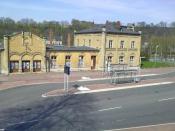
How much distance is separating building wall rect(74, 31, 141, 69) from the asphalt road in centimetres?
1961

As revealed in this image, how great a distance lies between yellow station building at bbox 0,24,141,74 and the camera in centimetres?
4263

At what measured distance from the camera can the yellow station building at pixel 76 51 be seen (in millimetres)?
42634

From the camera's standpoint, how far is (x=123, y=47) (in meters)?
55.2

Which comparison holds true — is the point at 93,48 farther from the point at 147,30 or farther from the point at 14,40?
the point at 147,30

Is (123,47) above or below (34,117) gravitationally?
above

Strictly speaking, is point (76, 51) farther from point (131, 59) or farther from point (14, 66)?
point (131, 59)

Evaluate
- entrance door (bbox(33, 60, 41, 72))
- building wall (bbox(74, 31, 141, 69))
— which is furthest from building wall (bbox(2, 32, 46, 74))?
building wall (bbox(74, 31, 141, 69))

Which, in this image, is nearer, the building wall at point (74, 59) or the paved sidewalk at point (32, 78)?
the paved sidewalk at point (32, 78)

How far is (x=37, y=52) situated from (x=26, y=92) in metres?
15.0

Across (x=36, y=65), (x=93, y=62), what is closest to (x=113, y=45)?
(x=93, y=62)

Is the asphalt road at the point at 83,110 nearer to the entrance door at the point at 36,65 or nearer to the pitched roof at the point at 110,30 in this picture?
the entrance door at the point at 36,65

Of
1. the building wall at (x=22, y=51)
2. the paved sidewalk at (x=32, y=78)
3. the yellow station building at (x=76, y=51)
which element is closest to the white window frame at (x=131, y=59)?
the yellow station building at (x=76, y=51)

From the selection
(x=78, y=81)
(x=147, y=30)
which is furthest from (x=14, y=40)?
(x=147, y=30)

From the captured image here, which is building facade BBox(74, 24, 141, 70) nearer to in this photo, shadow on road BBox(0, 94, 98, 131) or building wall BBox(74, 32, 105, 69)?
building wall BBox(74, 32, 105, 69)
